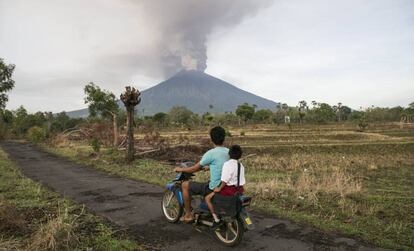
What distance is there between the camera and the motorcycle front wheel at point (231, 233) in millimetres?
5445

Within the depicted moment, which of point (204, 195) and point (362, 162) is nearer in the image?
point (204, 195)

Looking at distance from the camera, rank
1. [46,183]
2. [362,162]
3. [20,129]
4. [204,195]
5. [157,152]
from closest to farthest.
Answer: [204,195]
[46,183]
[362,162]
[157,152]
[20,129]

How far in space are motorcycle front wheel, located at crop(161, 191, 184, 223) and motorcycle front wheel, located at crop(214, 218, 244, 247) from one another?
1.15m

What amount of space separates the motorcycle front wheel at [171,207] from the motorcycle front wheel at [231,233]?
115 cm

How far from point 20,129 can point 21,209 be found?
178 ft

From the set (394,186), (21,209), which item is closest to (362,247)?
(21,209)

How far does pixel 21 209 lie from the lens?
7.51 meters

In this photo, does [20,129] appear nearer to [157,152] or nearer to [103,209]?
[157,152]

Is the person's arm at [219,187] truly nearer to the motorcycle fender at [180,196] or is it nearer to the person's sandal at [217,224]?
the person's sandal at [217,224]

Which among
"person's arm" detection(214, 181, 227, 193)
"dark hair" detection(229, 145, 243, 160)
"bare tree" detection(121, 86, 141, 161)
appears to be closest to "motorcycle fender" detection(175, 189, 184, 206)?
"person's arm" detection(214, 181, 227, 193)

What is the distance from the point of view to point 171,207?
7.00 metres

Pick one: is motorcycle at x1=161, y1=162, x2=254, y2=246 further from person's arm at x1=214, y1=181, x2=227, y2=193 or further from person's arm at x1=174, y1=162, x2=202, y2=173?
person's arm at x1=214, y1=181, x2=227, y2=193

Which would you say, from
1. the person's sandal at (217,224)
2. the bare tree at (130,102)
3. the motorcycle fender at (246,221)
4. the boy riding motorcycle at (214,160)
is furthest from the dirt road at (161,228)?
the bare tree at (130,102)

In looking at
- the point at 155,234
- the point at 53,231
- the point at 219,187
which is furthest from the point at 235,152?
the point at 53,231
